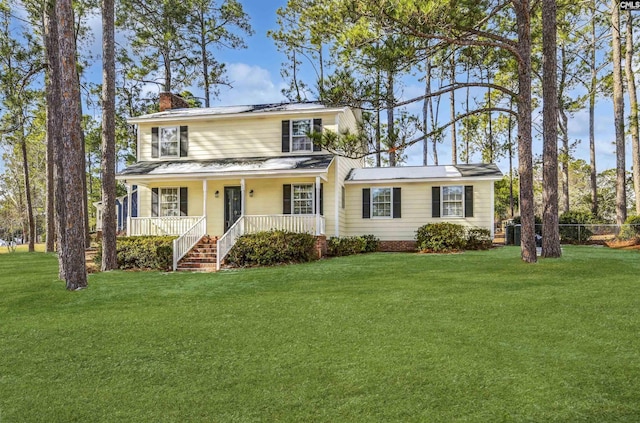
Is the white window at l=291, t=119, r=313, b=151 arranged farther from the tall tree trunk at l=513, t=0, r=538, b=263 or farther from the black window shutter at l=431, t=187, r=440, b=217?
the tall tree trunk at l=513, t=0, r=538, b=263

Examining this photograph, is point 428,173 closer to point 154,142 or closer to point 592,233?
A: point 592,233

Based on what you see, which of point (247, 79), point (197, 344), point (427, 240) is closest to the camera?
point (197, 344)

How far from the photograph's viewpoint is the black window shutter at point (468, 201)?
1634 centimetres

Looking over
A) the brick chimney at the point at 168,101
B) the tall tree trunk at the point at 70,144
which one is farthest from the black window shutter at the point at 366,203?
the tall tree trunk at the point at 70,144

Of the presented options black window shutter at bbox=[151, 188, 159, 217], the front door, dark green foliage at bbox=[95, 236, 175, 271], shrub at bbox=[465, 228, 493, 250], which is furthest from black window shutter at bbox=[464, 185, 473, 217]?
black window shutter at bbox=[151, 188, 159, 217]

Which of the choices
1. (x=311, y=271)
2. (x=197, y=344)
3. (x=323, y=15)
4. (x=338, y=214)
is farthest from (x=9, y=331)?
(x=338, y=214)

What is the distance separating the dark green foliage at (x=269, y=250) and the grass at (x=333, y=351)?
3.70m

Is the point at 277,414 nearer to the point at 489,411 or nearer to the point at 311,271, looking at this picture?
the point at 489,411

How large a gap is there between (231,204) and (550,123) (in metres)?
10.8

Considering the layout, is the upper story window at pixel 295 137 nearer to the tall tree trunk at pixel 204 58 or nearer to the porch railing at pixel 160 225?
the porch railing at pixel 160 225

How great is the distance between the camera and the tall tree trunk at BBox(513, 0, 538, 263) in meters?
10.6

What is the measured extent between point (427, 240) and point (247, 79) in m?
16.7

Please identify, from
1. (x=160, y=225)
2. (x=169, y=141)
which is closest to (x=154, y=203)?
(x=160, y=225)

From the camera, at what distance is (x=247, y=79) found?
26.9m
